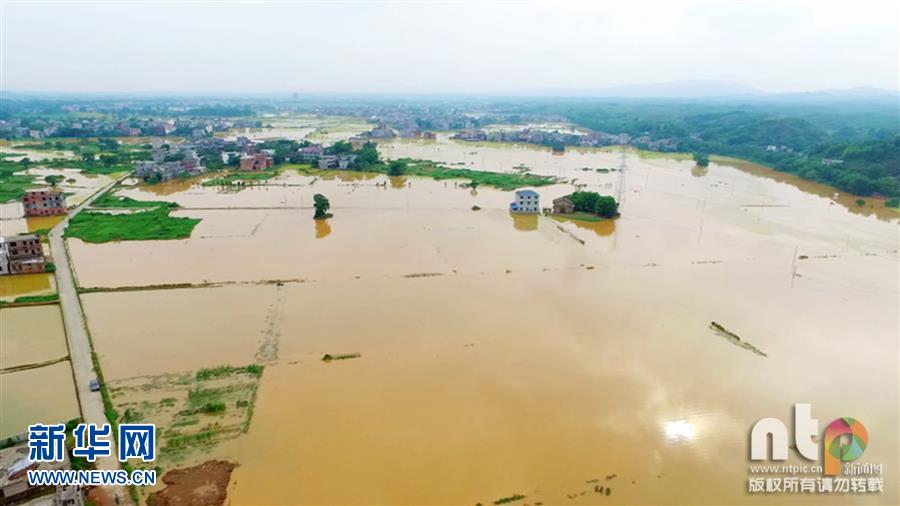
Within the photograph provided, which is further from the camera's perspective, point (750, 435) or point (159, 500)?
point (750, 435)

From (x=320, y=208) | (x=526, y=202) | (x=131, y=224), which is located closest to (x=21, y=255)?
(x=131, y=224)

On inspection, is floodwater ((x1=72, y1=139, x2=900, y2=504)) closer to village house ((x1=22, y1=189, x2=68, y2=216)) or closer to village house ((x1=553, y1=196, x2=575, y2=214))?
village house ((x1=553, y1=196, x2=575, y2=214))

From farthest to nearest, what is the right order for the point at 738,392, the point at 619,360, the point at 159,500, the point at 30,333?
1. the point at 30,333
2. the point at 619,360
3. the point at 738,392
4. the point at 159,500

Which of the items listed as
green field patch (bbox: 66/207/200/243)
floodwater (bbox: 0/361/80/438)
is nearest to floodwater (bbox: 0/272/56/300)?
green field patch (bbox: 66/207/200/243)

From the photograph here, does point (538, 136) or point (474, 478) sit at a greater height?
point (538, 136)

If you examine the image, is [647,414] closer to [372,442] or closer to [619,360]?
[619,360]

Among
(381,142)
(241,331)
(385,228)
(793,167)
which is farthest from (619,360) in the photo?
(381,142)
